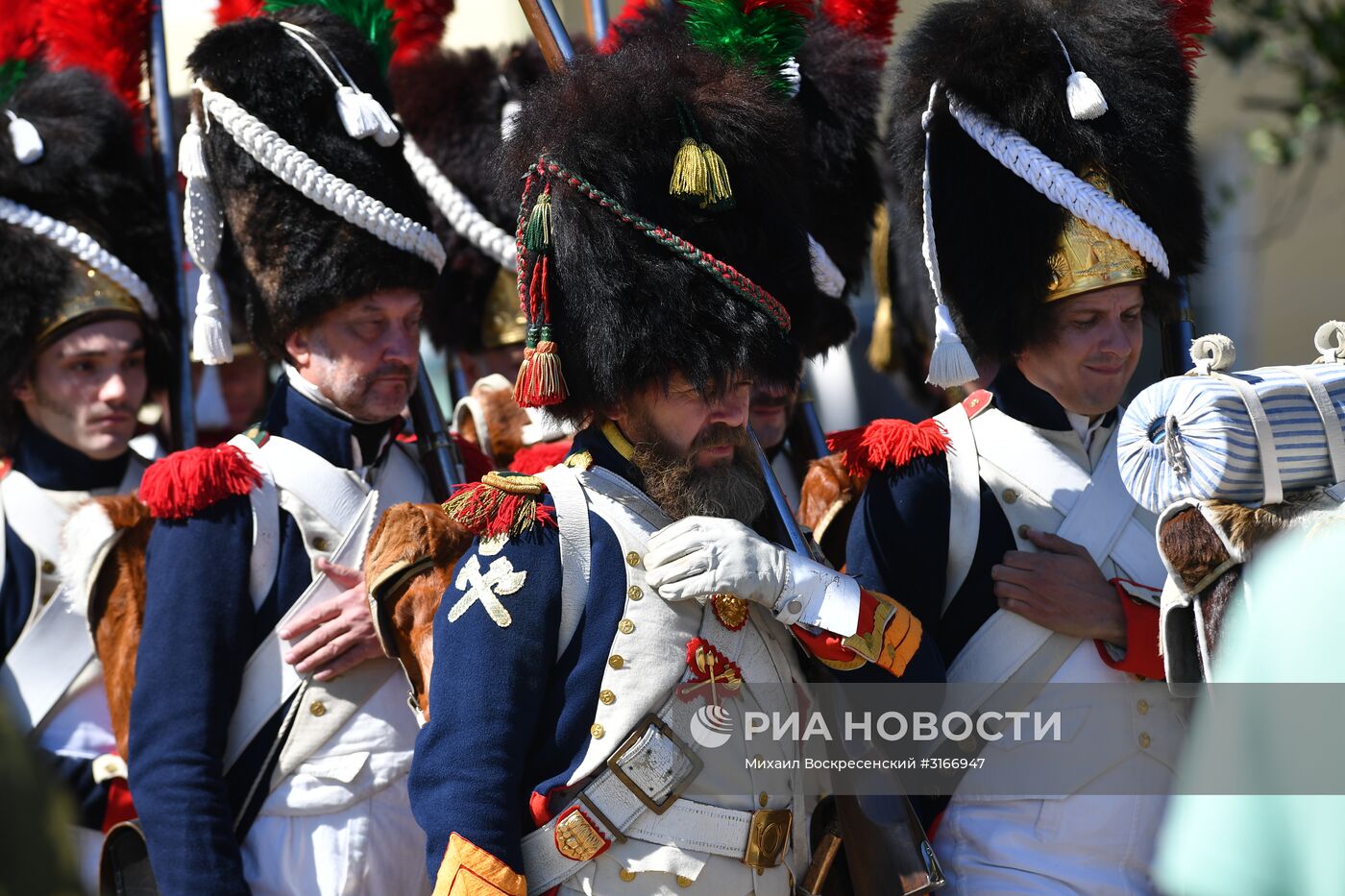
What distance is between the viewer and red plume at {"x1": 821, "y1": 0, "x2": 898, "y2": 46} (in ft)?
15.3

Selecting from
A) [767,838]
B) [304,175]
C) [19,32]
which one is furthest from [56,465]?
[767,838]

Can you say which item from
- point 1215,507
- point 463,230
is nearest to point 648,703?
point 1215,507

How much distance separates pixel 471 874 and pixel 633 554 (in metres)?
0.62

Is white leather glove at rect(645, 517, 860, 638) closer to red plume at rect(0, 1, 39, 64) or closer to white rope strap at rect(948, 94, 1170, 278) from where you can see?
white rope strap at rect(948, 94, 1170, 278)

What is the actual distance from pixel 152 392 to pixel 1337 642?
3696 millimetres

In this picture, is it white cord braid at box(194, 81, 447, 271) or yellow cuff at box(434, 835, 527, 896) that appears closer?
yellow cuff at box(434, 835, 527, 896)

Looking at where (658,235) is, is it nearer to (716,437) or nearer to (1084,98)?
(716,437)

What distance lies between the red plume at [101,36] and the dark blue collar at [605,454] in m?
2.42

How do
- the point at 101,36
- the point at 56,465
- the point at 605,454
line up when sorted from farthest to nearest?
the point at 101,36, the point at 56,465, the point at 605,454

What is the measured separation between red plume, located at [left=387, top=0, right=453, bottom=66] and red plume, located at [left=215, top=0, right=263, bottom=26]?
0.64m

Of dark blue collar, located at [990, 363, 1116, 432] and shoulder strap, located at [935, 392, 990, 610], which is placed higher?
dark blue collar, located at [990, 363, 1116, 432]

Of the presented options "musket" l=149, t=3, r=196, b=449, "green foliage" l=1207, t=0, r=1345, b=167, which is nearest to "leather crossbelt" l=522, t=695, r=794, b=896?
"musket" l=149, t=3, r=196, b=449

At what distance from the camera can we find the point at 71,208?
450 centimetres

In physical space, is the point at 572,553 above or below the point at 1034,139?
below
